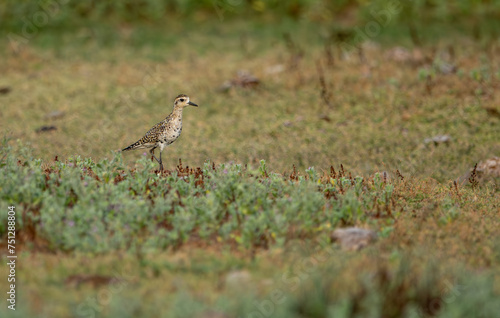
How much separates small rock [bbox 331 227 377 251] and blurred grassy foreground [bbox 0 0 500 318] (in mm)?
119

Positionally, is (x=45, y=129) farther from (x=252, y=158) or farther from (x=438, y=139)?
(x=438, y=139)

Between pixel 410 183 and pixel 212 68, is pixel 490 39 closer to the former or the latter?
pixel 212 68

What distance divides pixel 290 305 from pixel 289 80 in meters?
12.6

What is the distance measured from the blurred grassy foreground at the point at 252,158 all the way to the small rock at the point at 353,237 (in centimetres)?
12

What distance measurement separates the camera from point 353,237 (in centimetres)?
776

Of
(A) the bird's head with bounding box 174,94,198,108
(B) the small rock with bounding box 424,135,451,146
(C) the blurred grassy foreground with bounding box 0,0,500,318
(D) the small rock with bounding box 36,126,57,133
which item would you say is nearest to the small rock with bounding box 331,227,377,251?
(C) the blurred grassy foreground with bounding box 0,0,500,318

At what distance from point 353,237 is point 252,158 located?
615 cm

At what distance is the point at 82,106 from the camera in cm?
1761

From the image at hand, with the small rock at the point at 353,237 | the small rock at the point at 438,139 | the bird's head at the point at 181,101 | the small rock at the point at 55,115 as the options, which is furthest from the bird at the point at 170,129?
the small rock at the point at 55,115

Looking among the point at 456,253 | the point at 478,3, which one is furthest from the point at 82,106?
the point at 478,3

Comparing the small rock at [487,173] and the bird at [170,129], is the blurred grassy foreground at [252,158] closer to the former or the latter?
the small rock at [487,173]

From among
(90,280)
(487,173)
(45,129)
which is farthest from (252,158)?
(90,280)

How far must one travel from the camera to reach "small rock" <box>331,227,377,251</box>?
7641 mm

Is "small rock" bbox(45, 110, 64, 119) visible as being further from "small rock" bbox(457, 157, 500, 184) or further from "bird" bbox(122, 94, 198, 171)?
"small rock" bbox(457, 157, 500, 184)
